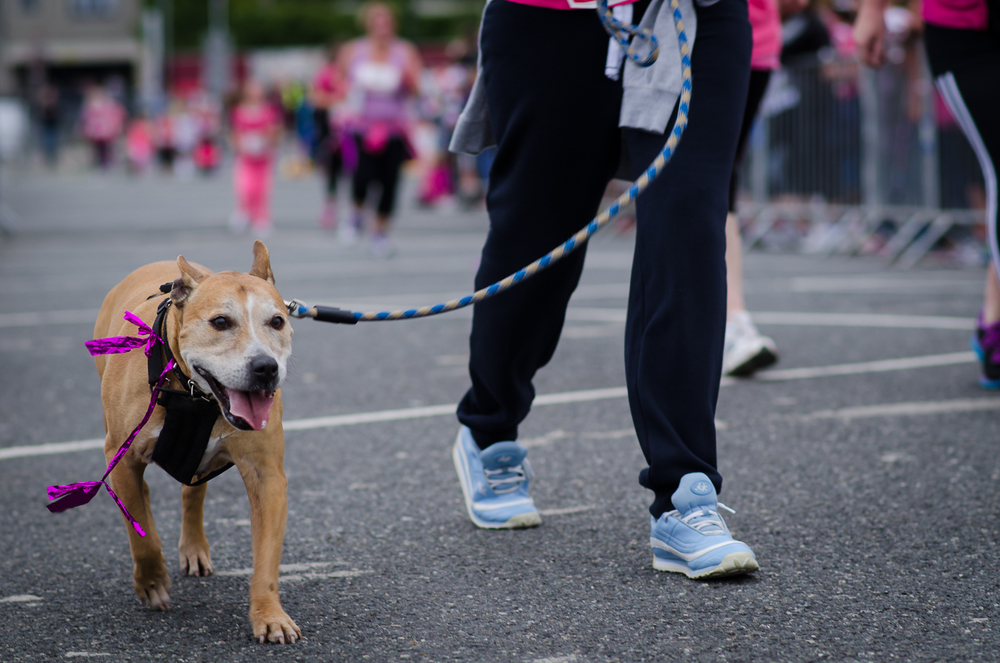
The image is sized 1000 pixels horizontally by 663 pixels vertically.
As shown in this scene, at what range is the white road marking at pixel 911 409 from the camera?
13.6 feet

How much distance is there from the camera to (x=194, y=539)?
107 inches

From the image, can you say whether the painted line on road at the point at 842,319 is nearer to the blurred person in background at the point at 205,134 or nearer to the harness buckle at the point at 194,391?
the harness buckle at the point at 194,391

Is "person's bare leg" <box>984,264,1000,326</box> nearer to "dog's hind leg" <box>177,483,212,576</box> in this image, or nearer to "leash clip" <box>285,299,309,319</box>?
"leash clip" <box>285,299,309,319</box>

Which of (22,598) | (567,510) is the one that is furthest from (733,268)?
(22,598)

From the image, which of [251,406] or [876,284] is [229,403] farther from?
[876,284]

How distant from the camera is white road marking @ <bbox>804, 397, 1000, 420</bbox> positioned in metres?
4.14

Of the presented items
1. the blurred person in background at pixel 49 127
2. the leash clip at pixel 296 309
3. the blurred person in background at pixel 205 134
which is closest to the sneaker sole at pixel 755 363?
the leash clip at pixel 296 309

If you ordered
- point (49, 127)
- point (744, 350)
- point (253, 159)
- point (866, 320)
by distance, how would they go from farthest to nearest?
point (49, 127) < point (253, 159) < point (866, 320) < point (744, 350)

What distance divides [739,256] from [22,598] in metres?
3.30

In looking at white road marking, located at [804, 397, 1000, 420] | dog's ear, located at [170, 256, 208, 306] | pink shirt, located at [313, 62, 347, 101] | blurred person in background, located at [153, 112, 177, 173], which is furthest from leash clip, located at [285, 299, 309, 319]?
blurred person in background, located at [153, 112, 177, 173]

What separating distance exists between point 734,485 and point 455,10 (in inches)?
2443

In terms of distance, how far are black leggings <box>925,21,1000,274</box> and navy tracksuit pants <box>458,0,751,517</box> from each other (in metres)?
1.61

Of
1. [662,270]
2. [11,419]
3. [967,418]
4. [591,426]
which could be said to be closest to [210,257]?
[11,419]

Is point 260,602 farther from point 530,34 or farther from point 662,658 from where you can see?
point 530,34
